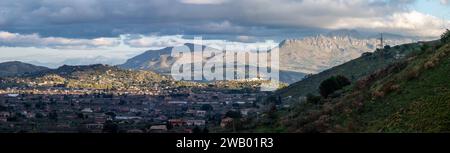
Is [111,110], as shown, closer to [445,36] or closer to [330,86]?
[330,86]

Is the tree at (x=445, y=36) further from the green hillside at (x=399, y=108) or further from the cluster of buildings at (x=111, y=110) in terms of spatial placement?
the cluster of buildings at (x=111, y=110)

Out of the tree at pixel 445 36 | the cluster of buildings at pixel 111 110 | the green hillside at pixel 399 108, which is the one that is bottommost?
the cluster of buildings at pixel 111 110

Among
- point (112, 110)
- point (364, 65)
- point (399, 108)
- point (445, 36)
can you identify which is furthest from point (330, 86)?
point (112, 110)

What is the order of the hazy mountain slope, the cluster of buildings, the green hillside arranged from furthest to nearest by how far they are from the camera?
the hazy mountain slope < the cluster of buildings < the green hillside

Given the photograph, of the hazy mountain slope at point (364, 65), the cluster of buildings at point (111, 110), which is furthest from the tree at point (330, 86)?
the hazy mountain slope at point (364, 65)

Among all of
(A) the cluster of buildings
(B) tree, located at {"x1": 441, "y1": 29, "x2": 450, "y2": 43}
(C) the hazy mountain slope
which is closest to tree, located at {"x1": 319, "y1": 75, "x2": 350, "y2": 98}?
(B) tree, located at {"x1": 441, "y1": 29, "x2": 450, "y2": 43}

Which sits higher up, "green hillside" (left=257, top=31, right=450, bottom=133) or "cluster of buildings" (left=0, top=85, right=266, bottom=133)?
"green hillside" (left=257, top=31, right=450, bottom=133)

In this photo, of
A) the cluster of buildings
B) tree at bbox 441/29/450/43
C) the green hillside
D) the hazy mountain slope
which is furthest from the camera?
the hazy mountain slope

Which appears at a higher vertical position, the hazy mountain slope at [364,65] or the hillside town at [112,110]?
the hazy mountain slope at [364,65]

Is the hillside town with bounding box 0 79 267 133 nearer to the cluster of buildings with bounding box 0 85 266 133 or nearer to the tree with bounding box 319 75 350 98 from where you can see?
the cluster of buildings with bounding box 0 85 266 133

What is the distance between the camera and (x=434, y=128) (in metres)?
24.6

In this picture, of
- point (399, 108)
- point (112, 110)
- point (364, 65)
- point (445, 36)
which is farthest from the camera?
point (112, 110)

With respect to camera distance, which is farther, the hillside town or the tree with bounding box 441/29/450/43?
the hillside town
